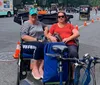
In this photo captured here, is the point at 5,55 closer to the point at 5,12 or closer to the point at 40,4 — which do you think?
the point at 5,12

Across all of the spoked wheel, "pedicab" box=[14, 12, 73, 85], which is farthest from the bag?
the spoked wheel

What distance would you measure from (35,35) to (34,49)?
0.78m

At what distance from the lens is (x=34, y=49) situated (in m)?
5.78

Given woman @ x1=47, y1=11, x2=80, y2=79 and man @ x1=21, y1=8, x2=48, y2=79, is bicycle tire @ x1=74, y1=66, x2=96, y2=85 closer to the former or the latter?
woman @ x1=47, y1=11, x2=80, y2=79

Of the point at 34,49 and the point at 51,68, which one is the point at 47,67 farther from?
the point at 34,49

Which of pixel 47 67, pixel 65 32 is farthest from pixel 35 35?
pixel 47 67

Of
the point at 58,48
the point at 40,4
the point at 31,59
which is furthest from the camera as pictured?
the point at 40,4

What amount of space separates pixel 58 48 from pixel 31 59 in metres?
1.58

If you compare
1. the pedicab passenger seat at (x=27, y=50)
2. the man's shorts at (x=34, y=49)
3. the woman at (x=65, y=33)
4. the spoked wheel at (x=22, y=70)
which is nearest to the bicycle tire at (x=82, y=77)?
the woman at (x=65, y=33)

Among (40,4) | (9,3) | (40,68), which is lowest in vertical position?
(40,4)

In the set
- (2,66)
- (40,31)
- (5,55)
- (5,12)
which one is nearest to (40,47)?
(40,31)

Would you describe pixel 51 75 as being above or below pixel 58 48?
below

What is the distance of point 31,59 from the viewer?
19.9 feet

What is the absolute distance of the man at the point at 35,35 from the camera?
572 centimetres
